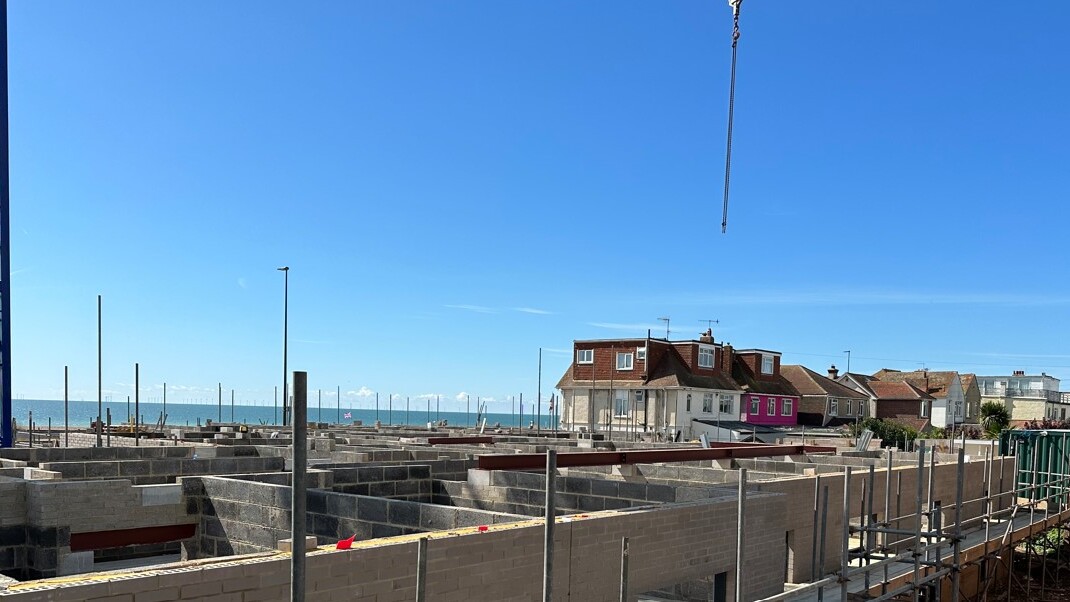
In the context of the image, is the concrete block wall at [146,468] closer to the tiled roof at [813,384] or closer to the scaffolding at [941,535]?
the scaffolding at [941,535]

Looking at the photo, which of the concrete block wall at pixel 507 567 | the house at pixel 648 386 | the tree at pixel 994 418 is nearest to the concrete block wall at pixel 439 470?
the concrete block wall at pixel 507 567

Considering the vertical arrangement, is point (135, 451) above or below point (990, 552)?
above

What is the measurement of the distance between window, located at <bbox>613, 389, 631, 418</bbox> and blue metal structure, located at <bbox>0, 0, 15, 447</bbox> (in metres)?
39.4

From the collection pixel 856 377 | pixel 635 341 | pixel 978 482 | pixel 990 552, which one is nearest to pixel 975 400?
pixel 856 377

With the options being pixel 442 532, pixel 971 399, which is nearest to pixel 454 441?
pixel 442 532

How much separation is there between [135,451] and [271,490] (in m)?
11.5

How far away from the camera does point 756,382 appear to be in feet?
223

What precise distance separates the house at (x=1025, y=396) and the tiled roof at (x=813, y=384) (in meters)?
18.3

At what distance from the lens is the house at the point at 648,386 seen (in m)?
59.1

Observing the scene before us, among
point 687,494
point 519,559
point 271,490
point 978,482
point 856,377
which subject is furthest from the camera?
point 856,377

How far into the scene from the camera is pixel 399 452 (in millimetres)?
28391

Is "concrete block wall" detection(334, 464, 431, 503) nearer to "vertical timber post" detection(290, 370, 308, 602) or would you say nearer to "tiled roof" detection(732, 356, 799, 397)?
"vertical timber post" detection(290, 370, 308, 602)

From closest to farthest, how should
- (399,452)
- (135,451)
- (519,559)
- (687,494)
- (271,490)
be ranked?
(519,559) < (271,490) < (687,494) < (135,451) < (399,452)

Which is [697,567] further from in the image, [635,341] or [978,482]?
[635,341]
